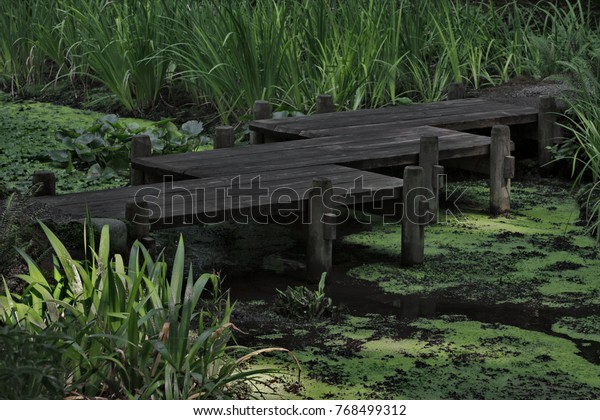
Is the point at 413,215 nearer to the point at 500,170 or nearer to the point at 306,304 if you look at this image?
the point at 306,304

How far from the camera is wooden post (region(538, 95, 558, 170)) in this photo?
7688mm

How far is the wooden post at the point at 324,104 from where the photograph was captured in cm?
777

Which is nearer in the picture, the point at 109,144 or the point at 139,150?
the point at 139,150

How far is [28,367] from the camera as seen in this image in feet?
10.5

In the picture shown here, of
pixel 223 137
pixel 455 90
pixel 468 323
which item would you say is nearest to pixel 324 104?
pixel 455 90

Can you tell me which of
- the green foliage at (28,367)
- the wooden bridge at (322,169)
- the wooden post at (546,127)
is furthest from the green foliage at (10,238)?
the wooden post at (546,127)

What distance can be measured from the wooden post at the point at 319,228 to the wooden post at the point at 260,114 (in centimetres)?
202

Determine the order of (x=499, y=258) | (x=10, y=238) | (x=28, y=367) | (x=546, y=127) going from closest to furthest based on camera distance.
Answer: (x=28, y=367) → (x=10, y=238) → (x=499, y=258) → (x=546, y=127)

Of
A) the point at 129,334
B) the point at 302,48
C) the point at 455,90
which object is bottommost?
the point at 129,334

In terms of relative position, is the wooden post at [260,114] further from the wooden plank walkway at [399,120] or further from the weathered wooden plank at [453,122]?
the weathered wooden plank at [453,122]

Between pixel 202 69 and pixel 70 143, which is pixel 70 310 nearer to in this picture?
pixel 70 143

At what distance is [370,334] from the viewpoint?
484 cm

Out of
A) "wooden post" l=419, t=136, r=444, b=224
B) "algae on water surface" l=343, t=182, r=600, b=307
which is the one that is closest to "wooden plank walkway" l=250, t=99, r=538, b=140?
"algae on water surface" l=343, t=182, r=600, b=307

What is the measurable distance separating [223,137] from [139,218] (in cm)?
187
